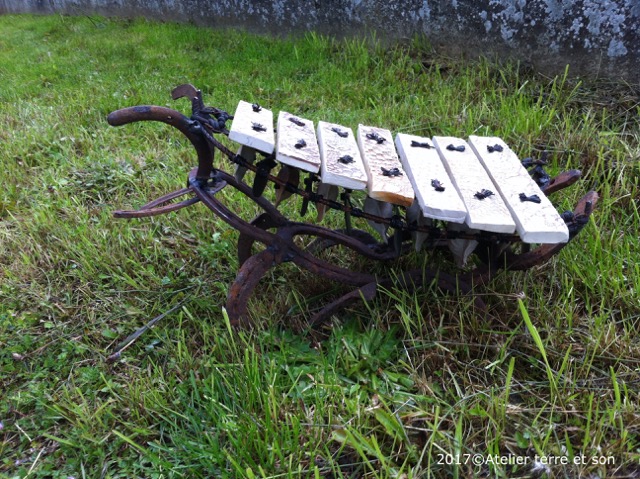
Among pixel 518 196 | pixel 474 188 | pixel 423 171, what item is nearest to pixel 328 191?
pixel 423 171

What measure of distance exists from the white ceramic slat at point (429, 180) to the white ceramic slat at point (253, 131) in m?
0.47

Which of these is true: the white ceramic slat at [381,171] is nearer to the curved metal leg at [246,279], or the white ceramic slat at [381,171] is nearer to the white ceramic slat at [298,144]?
the white ceramic slat at [298,144]

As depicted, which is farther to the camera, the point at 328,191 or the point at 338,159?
the point at 328,191


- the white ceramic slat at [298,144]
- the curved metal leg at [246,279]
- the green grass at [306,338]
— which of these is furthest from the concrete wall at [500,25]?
the curved metal leg at [246,279]

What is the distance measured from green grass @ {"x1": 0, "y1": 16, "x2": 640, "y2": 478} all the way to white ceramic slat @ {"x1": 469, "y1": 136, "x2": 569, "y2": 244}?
248 mm

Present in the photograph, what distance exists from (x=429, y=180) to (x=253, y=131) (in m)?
0.58

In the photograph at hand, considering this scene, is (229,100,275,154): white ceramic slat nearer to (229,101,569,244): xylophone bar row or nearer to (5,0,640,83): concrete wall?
(229,101,569,244): xylophone bar row

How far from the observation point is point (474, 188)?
1771mm

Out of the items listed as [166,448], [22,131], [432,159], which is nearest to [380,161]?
[432,159]

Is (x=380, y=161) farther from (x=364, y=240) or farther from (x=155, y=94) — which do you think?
(x=155, y=94)

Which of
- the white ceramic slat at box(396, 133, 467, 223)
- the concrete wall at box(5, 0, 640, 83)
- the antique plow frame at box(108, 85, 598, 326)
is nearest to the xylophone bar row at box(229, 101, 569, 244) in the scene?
the white ceramic slat at box(396, 133, 467, 223)

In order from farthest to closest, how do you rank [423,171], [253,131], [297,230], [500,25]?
[500,25]
[297,230]
[423,171]
[253,131]

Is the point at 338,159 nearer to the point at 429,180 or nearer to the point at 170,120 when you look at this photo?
the point at 429,180

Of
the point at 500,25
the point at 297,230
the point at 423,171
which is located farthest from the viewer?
the point at 500,25
